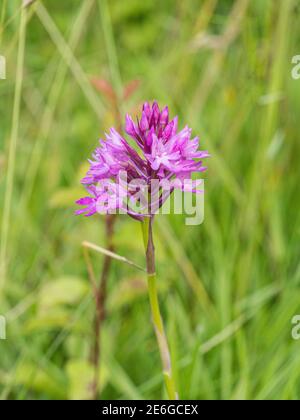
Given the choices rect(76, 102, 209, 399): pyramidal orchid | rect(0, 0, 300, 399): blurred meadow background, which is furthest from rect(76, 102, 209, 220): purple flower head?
rect(0, 0, 300, 399): blurred meadow background

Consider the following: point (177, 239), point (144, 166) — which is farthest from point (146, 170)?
point (177, 239)

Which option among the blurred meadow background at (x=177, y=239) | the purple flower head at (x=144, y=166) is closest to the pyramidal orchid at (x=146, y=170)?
the purple flower head at (x=144, y=166)

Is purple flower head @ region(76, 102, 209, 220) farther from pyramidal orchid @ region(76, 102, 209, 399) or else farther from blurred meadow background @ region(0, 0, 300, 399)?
blurred meadow background @ region(0, 0, 300, 399)

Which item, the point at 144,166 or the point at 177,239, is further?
the point at 177,239

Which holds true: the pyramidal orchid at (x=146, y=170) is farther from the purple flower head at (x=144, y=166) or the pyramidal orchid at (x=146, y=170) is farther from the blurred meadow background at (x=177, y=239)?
the blurred meadow background at (x=177, y=239)

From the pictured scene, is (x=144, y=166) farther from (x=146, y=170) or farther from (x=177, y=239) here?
(x=177, y=239)

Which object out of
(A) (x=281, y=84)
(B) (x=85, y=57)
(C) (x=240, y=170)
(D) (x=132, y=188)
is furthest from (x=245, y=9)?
(D) (x=132, y=188)
